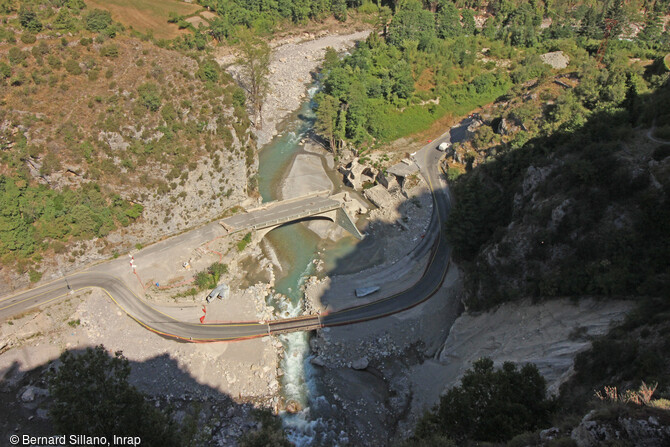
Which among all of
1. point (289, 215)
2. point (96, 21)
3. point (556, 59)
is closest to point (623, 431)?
point (289, 215)

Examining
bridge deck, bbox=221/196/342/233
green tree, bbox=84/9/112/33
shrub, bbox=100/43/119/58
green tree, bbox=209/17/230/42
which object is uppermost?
green tree, bbox=84/9/112/33

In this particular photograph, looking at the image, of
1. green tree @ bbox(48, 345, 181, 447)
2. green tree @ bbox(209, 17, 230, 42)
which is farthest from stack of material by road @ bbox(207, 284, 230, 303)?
green tree @ bbox(209, 17, 230, 42)

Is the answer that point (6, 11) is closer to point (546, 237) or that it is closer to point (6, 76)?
point (6, 76)

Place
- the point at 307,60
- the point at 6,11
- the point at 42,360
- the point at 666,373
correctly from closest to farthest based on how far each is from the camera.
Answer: the point at 666,373, the point at 42,360, the point at 6,11, the point at 307,60

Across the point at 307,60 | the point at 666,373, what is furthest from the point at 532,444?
the point at 307,60

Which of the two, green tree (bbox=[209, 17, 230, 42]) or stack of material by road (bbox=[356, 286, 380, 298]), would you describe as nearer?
stack of material by road (bbox=[356, 286, 380, 298])

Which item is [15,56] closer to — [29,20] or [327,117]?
[29,20]

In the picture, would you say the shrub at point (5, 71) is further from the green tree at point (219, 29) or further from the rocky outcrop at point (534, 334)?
the rocky outcrop at point (534, 334)

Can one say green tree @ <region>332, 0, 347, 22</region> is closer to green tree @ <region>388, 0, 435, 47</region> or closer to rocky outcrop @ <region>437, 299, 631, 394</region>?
green tree @ <region>388, 0, 435, 47</region>
